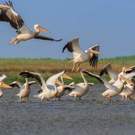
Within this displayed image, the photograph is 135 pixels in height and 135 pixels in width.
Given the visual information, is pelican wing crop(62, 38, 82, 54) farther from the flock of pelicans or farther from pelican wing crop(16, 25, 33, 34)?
pelican wing crop(16, 25, 33, 34)

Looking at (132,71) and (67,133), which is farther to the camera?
(132,71)

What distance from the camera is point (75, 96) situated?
69.8ft

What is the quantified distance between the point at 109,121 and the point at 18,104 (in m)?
3.98

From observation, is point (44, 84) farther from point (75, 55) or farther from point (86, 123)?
point (86, 123)

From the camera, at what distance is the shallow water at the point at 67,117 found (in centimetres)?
1471

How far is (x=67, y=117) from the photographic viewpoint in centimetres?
1683

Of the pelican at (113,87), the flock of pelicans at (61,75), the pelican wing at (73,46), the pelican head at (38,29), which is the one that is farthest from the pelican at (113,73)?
the pelican head at (38,29)

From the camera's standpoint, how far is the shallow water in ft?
48.3


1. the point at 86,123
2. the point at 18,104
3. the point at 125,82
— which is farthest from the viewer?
the point at 125,82

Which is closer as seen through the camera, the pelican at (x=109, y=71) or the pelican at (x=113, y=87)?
the pelican at (x=113, y=87)

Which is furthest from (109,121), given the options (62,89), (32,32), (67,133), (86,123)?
(62,89)

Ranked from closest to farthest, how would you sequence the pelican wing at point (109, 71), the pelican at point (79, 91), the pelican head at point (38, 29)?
the pelican head at point (38, 29) < the pelican at point (79, 91) < the pelican wing at point (109, 71)

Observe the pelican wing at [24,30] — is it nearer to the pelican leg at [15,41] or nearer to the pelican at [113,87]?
the pelican leg at [15,41]

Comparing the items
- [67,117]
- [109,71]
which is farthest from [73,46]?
[67,117]
